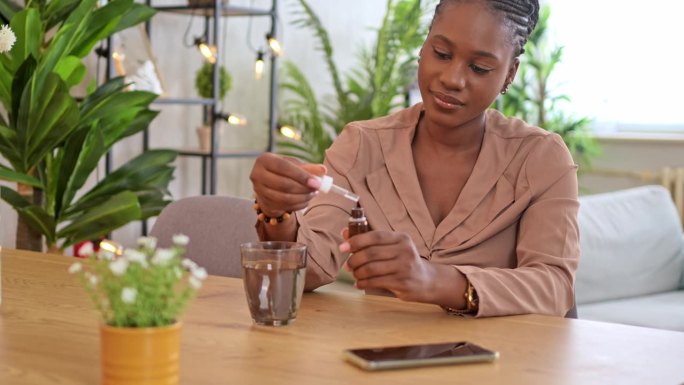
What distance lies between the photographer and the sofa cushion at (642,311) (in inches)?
132

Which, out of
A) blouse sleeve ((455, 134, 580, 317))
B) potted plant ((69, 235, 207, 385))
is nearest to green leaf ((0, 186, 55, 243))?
blouse sleeve ((455, 134, 580, 317))

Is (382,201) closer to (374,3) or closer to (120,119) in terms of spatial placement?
(120,119)

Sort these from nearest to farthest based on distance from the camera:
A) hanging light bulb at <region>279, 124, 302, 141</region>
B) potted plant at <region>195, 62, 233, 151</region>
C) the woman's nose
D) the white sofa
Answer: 1. the woman's nose
2. the white sofa
3. potted plant at <region>195, 62, 233, 151</region>
4. hanging light bulb at <region>279, 124, 302, 141</region>

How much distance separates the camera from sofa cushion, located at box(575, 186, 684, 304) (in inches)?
145

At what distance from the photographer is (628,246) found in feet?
12.5

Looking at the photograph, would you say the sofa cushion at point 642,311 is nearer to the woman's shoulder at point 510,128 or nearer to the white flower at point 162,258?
the woman's shoulder at point 510,128

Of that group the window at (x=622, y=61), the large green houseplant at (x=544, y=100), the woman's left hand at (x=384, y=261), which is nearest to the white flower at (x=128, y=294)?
the woman's left hand at (x=384, y=261)

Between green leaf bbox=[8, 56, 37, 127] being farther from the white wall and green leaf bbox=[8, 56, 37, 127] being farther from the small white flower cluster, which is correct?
the white wall

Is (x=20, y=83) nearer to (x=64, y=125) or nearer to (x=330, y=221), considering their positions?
(x=64, y=125)

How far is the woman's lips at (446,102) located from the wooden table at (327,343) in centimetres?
40

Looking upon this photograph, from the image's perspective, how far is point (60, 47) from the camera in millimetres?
3002

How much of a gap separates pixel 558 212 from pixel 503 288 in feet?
0.89

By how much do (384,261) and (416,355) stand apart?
0.24 metres

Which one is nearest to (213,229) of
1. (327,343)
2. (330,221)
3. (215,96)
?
(330,221)
